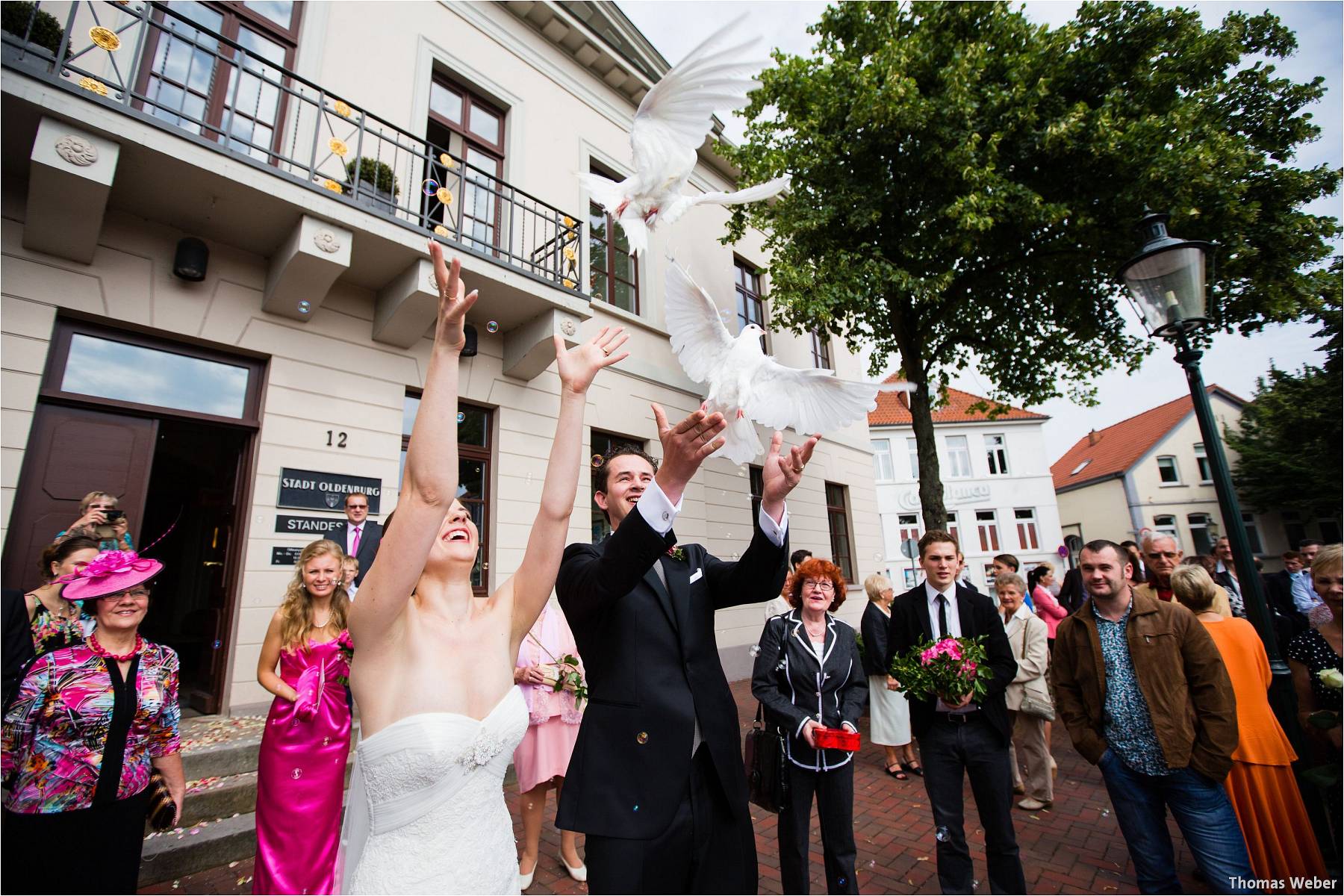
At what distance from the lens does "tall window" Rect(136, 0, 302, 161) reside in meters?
5.82

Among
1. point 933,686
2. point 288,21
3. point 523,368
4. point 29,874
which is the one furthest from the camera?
point 523,368

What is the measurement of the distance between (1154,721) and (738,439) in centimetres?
264

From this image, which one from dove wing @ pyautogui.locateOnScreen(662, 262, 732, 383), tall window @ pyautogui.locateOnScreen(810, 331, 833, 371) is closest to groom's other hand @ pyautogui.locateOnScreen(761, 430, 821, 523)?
dove wing @ pyautogui.locateOnScreen(662, 262, 732, 383)

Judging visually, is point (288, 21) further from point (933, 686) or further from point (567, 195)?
point (933, 686)

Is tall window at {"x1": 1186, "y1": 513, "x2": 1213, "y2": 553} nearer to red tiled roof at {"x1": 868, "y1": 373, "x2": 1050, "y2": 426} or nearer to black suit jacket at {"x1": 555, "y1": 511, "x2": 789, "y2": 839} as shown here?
red tiled roof at {"x1": 868, "y1": 373, "x2": 1050, "y2": 426}

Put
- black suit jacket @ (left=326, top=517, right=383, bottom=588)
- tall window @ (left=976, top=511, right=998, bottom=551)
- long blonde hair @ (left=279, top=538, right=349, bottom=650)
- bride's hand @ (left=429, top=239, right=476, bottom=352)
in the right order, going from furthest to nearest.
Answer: tall window @ (left=976, top=511, right=998, bottom=551) → black suit jacket @ (left=326, top=517, right=383, bottom=588) → long blonde hair @ (left=279, top=538, right=349, bottom=650) → bride's hand @ (left=429, top=239, right=476, bottom=352)

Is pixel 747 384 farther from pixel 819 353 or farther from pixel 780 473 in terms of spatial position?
pixel 819 353

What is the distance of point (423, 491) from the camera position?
4.78 feet

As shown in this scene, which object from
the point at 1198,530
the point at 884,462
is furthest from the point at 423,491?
the point at 1198,530

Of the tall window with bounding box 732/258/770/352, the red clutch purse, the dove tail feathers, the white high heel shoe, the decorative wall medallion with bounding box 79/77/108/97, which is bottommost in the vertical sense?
the white high heel shoe

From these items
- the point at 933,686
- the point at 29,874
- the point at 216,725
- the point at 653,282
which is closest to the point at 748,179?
the point at 653,282

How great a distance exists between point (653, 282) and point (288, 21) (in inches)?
228

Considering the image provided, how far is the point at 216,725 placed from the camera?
16.3ft

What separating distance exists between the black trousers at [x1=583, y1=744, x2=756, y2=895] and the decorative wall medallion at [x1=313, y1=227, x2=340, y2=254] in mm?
5939
